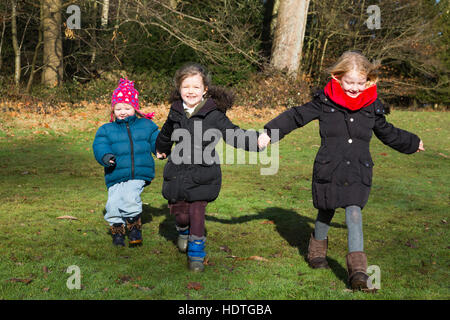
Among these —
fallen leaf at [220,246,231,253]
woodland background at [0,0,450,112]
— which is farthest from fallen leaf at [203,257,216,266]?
woodland background at [0,0,450,112]

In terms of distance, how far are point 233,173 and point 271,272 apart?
17.7ft

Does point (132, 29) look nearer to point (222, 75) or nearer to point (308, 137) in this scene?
point (222, 75)

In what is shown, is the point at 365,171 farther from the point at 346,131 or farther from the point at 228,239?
the point at 228,239

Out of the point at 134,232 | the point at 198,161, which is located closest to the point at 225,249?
the point at 134,232

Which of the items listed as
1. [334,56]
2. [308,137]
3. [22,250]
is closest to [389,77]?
[334,56]

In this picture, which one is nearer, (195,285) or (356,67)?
(195,285)

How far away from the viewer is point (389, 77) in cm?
2628

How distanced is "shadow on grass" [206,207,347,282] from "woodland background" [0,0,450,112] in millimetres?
10554

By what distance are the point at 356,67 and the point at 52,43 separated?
15.5 metres

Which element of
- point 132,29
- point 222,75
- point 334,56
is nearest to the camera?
point 132,29

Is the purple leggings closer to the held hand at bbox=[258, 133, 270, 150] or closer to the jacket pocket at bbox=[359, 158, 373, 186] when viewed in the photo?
the held hand at bbox=[258, 133, 270, 150]

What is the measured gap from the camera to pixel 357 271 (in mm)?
3836

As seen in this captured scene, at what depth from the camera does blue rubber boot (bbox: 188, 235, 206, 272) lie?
4.25 metres

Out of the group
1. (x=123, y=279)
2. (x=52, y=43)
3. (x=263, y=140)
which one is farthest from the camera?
(x=52, y=43)
